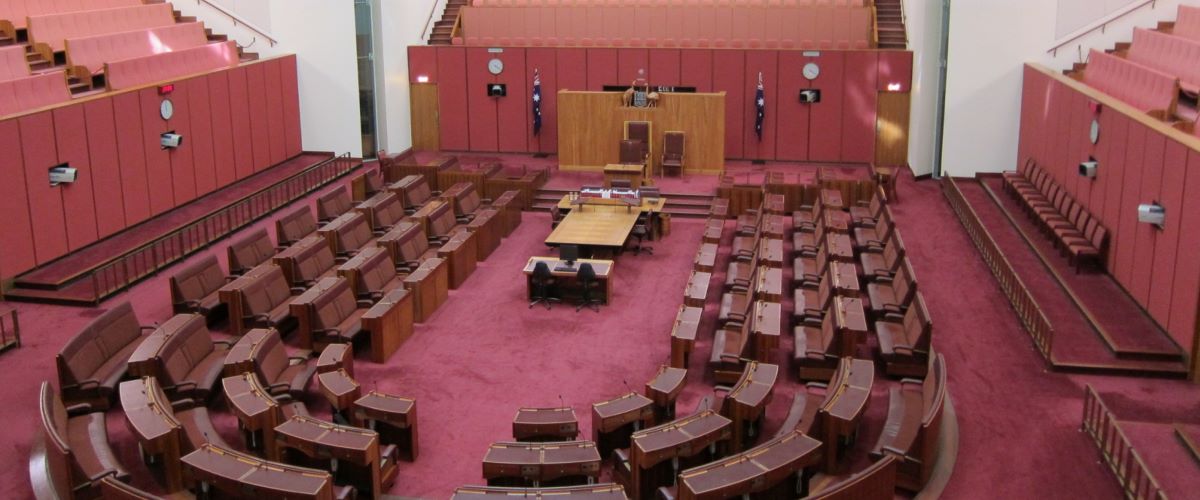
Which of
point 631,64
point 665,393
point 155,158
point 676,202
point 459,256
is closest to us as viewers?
point 665,393

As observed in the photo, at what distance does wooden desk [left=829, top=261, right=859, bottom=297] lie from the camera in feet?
47.3

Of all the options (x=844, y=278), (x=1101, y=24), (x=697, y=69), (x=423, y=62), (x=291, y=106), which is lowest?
(x=844, y=278)

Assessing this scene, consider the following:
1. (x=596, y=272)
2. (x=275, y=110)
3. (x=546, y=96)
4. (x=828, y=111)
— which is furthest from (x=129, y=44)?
(x=828, y=111)

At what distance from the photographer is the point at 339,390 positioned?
11.5 m

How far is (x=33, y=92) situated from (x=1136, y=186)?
50.8ft

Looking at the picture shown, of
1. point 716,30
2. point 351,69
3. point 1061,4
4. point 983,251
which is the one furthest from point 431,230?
→ point 1061,4

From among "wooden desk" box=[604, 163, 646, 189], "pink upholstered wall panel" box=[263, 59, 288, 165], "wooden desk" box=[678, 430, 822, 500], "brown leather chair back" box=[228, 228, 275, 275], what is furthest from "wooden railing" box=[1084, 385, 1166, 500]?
"pink upholstered wall panel" box=[263, 59, 288, 165]

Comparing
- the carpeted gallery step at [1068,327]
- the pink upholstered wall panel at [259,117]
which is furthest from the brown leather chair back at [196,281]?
the carpeted gallery step at [1068,327]

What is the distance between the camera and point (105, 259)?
1678 centimetres

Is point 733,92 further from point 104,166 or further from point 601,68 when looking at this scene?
point 104,166

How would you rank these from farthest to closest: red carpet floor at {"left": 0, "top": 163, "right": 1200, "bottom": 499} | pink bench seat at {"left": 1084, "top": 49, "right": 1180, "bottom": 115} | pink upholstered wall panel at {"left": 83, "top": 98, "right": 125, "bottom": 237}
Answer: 1. pink upholstered wall panel at {"left": 83, "top": 98, "right": 125, "bottom": 237}
2. pink bench seat at {"left": 1084, "top": 49, "right": 1180, "bottom": 115}
3. red carpet floor at {"left": 0, "top": 163, "right": 1200, "bottom": 499}

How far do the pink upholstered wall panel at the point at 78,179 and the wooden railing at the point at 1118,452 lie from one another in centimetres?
1398

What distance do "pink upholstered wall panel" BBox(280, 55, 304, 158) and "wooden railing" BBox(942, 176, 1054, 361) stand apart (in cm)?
1329

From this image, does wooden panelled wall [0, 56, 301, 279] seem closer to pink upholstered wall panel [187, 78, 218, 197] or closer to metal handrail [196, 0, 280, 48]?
pink upholstered wall panel [187, 78, 218, 197]
